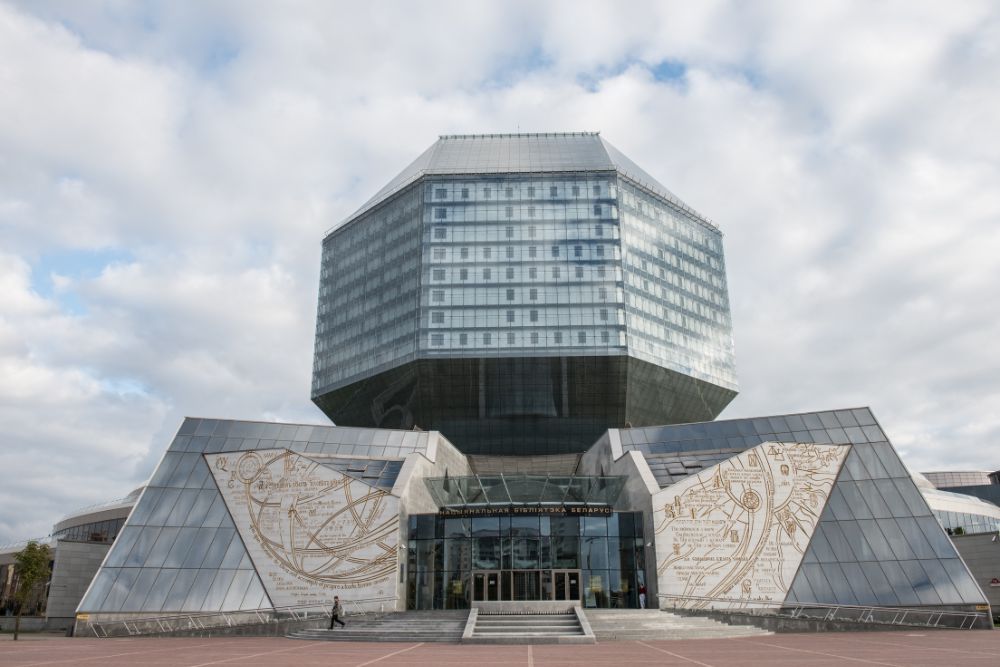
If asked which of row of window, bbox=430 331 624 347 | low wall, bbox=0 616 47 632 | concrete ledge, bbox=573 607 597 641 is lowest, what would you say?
low wall, bbox=0 616 47 632

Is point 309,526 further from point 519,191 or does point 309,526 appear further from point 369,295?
point 519,191

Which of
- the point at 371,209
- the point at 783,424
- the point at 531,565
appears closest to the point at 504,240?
the point at 371,209

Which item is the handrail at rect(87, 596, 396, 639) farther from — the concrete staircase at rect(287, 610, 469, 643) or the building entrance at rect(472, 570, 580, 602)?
the building entrance at rect(472, 570, 580, 602)

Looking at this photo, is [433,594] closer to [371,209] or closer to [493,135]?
[371,209]

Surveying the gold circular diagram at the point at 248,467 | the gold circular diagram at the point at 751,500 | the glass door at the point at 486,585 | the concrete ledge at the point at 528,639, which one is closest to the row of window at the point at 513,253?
the gold circular diagram at the point at 248,467

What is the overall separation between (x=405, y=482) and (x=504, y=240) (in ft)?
157

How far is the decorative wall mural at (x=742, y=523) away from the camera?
41.9 metres

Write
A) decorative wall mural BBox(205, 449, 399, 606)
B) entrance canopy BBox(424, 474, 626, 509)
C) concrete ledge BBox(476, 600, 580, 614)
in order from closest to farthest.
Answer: concrete ledge BBox(476, 600, 580, 614)
decorative wall mural BBox(205, 449, 399, 606)
entrance canopy BBox(424, 474, 626, 509)

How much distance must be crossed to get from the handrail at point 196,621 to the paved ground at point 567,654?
402 inches

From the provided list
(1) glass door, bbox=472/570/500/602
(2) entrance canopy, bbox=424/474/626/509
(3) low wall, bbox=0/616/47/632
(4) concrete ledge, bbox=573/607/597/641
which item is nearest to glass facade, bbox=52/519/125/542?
(3) low wall, bbox=0/616/47/632

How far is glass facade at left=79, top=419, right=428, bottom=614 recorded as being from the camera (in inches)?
1624

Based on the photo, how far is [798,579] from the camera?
41.4 meters

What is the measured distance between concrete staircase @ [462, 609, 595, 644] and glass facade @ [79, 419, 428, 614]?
46.8 ft

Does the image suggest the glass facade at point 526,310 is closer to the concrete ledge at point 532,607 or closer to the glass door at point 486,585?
the glass door at point 486,585
